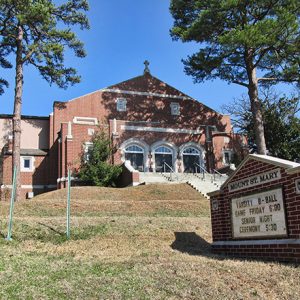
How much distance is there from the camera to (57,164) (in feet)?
114

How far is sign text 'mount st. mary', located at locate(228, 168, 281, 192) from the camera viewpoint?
9000 mm

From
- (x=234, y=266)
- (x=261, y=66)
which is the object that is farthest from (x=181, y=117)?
(x=234, y=266)

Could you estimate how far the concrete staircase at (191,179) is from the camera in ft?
90.5

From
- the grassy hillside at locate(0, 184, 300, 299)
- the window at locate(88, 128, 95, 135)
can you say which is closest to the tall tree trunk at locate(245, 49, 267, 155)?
the window at locate(88, 128, 95, 135)

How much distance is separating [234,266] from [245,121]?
1442 inches

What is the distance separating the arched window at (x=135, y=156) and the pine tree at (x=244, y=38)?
7494 mm

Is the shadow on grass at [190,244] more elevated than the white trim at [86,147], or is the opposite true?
the white trim at [86,147]

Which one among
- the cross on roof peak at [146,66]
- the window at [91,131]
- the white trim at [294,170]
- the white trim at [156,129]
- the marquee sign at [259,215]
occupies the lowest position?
the marquee sign at [259,215]

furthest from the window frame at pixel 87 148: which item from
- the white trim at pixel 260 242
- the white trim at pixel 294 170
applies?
the white trim at pixel 294 170

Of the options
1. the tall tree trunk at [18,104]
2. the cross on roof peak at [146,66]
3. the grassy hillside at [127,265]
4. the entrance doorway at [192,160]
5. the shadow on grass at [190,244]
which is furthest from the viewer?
the cross on roof peak at [146,66]

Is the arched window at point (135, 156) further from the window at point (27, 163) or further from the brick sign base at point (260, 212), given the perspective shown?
the brick sign base at point (260, 212)

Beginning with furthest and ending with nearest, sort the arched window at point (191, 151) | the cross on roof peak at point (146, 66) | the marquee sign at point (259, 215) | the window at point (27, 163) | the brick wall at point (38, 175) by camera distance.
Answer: the cross on roof peak at point (146, 66)
the arched window at point (191, 151)
the window at point (27, 163)
the brick wall at point (38, 175)
the marquee sign at point (259, 215)

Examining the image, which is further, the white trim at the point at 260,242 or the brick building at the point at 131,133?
the brick building at the point at 131,133

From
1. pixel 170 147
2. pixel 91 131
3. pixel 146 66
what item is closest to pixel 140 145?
pixel 170 147
